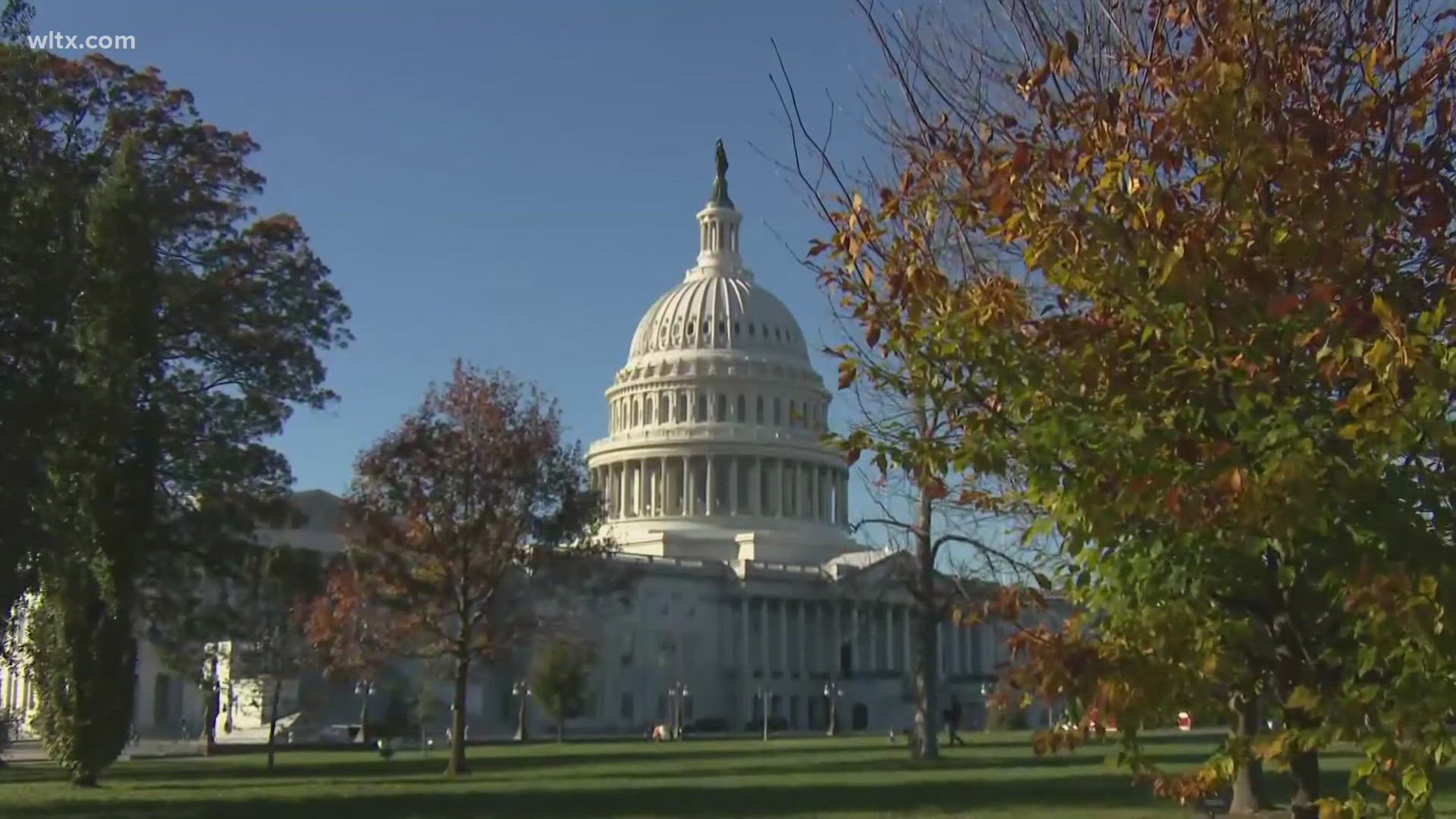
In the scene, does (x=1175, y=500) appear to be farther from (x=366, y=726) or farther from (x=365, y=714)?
(x=365, y=714)

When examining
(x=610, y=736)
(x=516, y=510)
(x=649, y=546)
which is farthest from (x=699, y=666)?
(x=516, y=510)

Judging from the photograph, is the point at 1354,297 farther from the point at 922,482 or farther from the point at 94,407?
the point at 94,407

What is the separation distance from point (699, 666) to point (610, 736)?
25323 mm

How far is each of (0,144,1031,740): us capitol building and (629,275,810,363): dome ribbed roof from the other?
→ 181mm

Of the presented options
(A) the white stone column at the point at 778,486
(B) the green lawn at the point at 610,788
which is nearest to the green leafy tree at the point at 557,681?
(B) the green lawn at the point at 610,788

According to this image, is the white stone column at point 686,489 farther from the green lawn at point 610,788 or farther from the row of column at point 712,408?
the green lawn at point 610,788

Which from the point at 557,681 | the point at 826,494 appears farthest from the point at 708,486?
the point at 557,681

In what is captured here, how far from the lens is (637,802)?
32.6m

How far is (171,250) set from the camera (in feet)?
140

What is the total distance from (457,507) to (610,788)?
9.89 metres

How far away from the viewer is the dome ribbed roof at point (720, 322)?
474 feet

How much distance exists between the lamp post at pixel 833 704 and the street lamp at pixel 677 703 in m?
9.26

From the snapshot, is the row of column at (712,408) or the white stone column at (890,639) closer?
the white stone column at (890,639)

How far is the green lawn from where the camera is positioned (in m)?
29.7
